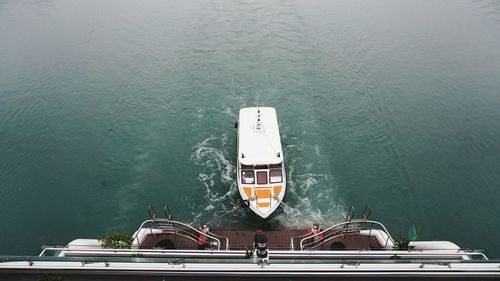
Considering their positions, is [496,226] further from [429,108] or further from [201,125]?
[201,125]

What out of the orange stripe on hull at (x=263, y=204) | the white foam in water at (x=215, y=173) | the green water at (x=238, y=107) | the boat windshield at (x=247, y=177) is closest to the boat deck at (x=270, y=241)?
the orange stripe on hull at (x=263, y=204)

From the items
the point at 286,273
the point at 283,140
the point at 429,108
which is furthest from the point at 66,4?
the point at 286,273

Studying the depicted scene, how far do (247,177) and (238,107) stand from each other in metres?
17.7

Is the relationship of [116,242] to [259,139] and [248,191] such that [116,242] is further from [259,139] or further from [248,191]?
[259,139]

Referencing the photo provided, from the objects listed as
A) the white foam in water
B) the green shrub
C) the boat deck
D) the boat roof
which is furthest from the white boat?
the green shrub

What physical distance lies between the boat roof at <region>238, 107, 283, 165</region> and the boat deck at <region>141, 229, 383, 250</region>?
23.1ft

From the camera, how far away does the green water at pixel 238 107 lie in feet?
114

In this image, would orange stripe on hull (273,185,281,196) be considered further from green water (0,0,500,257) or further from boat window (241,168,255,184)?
green water (0,0,500,257)

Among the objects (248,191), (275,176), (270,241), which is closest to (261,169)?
(275,176)

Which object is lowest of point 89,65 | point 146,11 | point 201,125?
point 201,125

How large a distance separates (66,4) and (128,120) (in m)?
48.8

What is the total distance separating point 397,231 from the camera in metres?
32.3

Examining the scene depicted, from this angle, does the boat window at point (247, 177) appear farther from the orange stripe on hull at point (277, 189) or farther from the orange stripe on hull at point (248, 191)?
the orange stripe on hull at point (277, 189)

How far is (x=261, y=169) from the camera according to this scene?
32312mm
